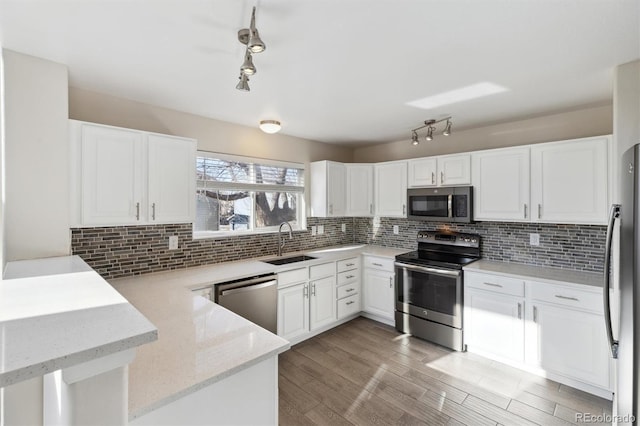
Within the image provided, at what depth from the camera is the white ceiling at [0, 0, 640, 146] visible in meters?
1.38

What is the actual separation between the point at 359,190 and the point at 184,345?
326 centimetres

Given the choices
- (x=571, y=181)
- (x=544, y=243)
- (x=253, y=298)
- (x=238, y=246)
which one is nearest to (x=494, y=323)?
(x=544, y=243)

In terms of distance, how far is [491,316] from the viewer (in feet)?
9.28

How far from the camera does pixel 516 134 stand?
10.5 ft

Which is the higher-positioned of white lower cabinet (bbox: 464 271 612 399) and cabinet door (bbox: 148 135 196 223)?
cabinet door (bbox: 148 135 196 223)

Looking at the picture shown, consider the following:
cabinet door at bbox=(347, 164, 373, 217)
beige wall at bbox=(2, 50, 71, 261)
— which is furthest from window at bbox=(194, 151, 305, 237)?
beige wall at bbox=(2, 50, 71, 261)

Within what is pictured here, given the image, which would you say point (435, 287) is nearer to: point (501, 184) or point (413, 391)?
point (413, 391)

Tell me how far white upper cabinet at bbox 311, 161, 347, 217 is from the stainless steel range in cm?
107

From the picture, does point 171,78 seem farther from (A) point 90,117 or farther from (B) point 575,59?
(B) point 575,59

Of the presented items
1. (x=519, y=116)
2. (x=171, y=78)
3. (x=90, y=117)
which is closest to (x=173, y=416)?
(x=171, y=78)

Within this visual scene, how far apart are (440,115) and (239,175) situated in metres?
2.24

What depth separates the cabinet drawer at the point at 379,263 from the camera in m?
3.66

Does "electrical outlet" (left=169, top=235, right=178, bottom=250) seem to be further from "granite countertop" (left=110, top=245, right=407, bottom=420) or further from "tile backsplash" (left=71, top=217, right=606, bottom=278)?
"granite countertop" (left=110, top=245, right=407, bottom=420)

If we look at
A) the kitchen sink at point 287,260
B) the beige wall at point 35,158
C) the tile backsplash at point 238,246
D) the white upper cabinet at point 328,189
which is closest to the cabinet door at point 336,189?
the white upper cabinet at point 328,189
